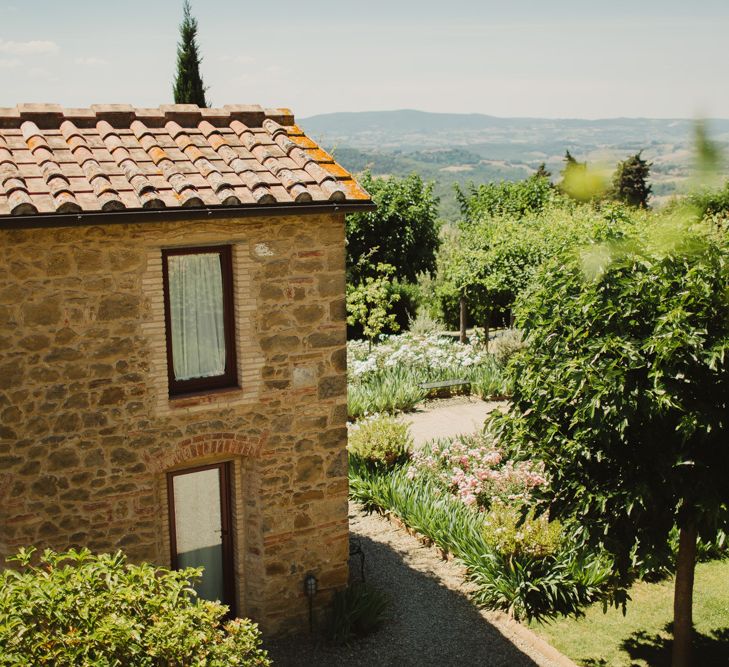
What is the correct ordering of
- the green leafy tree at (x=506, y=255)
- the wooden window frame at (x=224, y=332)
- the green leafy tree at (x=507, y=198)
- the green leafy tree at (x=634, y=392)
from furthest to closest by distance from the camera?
the green leafy tree at (x=507, y=198) < the green leafy tree at (x=506, y=255) < the wooden window frame at (x=224, y=332) < the green leafy tree at (x=634, y=392)

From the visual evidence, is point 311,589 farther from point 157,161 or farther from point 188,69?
point 188,69

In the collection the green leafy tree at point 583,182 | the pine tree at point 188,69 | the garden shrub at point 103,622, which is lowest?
the garden shrub at point 103,622

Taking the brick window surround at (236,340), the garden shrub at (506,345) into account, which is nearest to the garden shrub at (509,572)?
the brick window surround at (236,340)

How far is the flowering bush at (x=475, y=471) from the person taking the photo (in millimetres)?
11344

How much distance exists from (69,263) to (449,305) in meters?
22.5

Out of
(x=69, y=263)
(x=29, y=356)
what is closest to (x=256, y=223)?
(x=69, y=263)

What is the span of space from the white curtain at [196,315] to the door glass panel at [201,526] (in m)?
1.29

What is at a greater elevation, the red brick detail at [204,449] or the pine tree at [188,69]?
the pine tree at [188,69]

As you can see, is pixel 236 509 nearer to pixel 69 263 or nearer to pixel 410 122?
pixel 69 263

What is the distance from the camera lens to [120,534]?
7699mm

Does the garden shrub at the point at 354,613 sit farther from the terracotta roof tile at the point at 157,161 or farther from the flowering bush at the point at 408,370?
the flowering bush at the point at 408,370

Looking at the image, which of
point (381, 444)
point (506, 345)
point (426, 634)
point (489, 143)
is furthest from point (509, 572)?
point (506, 345)

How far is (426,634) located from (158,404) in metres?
4.39

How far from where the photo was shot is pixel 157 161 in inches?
302
